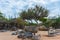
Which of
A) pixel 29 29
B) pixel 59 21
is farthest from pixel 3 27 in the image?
pixel 29 29

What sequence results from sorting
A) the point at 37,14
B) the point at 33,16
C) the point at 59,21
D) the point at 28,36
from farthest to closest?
the point at 59,21
the point at 33,16
the point at 37,14
the point at 28,36

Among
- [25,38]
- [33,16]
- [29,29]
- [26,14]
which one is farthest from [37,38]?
[26,14]

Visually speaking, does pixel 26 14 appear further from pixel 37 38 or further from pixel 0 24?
pixel 37 38

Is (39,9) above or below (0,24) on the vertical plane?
above

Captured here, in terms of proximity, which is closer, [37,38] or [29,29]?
[37,38]

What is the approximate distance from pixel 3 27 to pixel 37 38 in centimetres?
3637

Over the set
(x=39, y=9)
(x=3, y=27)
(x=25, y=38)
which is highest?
(x=39, y=9)

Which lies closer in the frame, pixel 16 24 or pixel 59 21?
pixel 16 24

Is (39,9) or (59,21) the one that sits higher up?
(39,9)

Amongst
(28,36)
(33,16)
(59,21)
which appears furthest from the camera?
(59,21)

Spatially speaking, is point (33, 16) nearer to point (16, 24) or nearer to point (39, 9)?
point (39, 9)

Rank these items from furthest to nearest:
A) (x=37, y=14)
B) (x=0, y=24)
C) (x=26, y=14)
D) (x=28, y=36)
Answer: (x=0, y=24) → (x=26, y=14) → (x=37, y=14) → (x=28, y=36)

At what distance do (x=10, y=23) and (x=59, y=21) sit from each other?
17021 millimetres

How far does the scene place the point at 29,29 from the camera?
27656 millimetres
